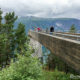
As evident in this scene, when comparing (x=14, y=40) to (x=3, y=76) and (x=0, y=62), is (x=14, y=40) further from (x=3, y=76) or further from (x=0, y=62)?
(x=3, y=76)

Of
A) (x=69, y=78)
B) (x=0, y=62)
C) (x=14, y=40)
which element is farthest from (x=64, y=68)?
(x=14, y=40)

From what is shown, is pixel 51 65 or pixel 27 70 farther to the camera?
pixel 51 65

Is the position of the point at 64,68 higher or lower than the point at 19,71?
lower

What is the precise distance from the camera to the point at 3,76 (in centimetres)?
597

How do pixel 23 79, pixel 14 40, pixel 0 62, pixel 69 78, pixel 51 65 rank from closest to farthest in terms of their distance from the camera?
pixel 23 79
pixel 69 78
pixel 51 65
pixel 0 62
pixel 14 40

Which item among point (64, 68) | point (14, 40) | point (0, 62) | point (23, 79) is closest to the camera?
point (23, 79)

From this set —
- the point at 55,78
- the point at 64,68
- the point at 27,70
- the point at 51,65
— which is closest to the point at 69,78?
the point at 55,78

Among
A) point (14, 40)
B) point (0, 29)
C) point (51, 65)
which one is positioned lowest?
point (51, 65)

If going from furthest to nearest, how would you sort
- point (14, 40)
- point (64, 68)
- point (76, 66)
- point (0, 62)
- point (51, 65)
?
1. point (14, 40)
2. point (0, 62)
3. point (51, 65)
4. point (64, 68)
5. point (76, 66)

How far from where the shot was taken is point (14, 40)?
31.0 metres

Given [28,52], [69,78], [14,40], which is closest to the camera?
[28,52]

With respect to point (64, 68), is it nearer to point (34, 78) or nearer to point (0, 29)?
point (34, 78)

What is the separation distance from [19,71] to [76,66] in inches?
107

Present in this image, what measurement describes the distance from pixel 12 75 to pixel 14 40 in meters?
25.7
